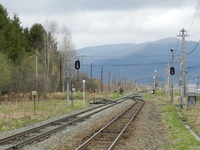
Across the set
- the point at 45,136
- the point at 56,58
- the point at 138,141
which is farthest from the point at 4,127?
the point at 56,58

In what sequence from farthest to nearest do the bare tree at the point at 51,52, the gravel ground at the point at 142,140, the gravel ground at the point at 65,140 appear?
the bare tree at the point at 51,52 < the gravel ground at the point at 142,140 < the gravel ground at the point at 65,140

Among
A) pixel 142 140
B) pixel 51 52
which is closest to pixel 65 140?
pixel 142 140

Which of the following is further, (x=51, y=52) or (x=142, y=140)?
(x=51, y=52)

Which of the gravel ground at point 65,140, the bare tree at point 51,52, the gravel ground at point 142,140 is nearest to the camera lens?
the gravel ground at point 65,140

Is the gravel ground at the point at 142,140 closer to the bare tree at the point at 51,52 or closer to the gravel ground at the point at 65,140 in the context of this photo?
the gravel ground at the point at 65,140

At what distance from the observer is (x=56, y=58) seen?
8112cm

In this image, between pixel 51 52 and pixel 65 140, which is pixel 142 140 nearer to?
pixel 65 140

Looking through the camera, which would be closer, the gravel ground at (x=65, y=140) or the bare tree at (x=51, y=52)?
the gravel ground at (x=65, y=140)

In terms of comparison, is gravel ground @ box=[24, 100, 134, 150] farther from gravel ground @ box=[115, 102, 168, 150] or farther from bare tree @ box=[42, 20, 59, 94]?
bare tree @ box=[42, 20, 59, 94]

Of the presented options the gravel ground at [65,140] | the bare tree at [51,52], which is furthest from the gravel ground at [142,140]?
the bare tree at [51,52]

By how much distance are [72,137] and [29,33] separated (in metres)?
65.2

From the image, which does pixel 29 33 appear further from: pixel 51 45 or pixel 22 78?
pixel 22 78

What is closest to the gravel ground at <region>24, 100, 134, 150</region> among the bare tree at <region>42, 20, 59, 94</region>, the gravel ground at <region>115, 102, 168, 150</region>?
the gravel ground at <region>115, 102, 168, 150</region>

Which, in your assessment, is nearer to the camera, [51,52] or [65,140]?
[65,140]
